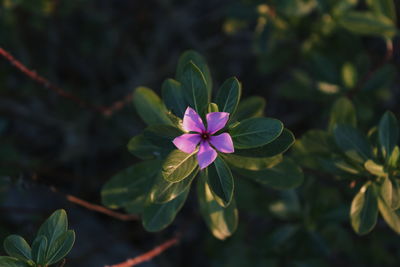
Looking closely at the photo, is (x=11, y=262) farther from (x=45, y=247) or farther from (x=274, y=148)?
(x=274, y=148)

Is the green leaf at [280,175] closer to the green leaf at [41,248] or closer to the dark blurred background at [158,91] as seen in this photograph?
the dark blurred background at [158,91]

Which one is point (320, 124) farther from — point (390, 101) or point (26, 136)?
point (26, 136)

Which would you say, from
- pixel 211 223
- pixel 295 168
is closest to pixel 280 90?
pixel 295 168

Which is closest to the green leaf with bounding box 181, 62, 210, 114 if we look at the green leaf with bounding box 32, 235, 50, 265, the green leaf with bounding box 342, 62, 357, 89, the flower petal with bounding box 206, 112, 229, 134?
the flower petal with bounding box 206, 112, 229, 134

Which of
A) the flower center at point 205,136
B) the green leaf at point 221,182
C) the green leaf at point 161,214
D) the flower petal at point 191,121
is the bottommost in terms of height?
the green leaf at point 161,214

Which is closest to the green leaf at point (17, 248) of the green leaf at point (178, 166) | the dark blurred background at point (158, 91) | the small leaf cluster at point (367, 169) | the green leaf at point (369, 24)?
the dark blurred background at point (158, 91)

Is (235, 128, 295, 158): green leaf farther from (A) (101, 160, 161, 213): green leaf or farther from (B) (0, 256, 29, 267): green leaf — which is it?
(B) (0, 256, 29, 267): green leaf

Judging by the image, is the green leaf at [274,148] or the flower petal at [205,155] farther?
the green leaf at [274,148]

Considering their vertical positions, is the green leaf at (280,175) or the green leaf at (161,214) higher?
the green leaf at (161,214)
